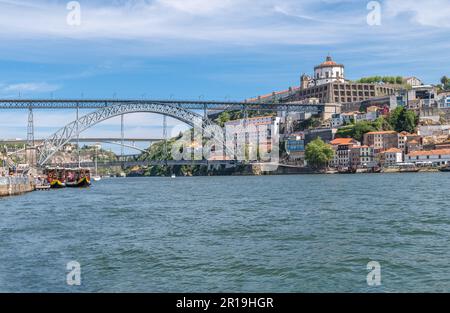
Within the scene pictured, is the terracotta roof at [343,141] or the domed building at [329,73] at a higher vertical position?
the domed building at [329,73]

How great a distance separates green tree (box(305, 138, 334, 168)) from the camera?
75.9m

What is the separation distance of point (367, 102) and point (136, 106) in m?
41.9

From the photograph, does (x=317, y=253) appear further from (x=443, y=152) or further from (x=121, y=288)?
(x=443, y=152)

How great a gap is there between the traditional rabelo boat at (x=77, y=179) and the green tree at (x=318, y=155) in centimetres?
3231

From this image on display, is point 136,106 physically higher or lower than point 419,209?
higher

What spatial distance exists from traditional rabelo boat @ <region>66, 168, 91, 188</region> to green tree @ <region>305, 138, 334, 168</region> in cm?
3231

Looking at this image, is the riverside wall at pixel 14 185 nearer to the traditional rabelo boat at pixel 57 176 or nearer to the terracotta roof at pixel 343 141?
the traditional rabelo boat at pixel 57 176

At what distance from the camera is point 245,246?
12.4 metres

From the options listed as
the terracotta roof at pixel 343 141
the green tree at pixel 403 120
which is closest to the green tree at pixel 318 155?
the terracotta roof at pixel 343 141

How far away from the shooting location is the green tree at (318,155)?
75.9 meters

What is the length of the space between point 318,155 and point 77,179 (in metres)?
34.6

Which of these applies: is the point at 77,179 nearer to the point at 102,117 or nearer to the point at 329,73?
the point at 102,117

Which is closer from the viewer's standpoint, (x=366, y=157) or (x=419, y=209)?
(x=419, y=209)
